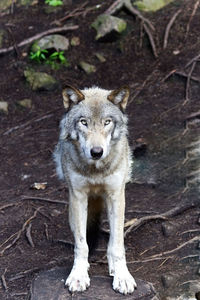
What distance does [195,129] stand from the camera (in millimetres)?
8789

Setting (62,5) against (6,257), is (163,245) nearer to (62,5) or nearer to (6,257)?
(6,257)

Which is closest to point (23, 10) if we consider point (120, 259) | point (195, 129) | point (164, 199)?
point (195, 129)

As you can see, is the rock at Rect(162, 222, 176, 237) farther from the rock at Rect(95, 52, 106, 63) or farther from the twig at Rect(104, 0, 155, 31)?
the twig at Rect(104, 0, 155, 31)

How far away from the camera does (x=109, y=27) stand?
1133 centimetres

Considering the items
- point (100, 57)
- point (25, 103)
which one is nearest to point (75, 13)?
point (100, 57)

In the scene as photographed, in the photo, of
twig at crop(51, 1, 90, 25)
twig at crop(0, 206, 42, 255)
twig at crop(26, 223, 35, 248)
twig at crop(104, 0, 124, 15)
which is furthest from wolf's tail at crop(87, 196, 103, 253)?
twig at crop(51, 1, 90, 25)

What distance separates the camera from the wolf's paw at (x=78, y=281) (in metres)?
5.20

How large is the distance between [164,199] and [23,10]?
6.72 metres

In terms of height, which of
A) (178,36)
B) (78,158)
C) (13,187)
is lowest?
(13,187)

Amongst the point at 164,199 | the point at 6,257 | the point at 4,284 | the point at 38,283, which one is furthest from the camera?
the point at 164,199

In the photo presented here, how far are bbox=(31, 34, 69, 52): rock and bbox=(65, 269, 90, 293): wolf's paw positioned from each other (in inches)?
274

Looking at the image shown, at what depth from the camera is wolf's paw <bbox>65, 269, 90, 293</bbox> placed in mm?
5195

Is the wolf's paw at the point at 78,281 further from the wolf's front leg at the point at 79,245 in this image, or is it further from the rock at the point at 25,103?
the rock at the point at 25,103

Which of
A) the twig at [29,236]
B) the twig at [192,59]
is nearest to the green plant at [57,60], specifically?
the twig at [192,59]
